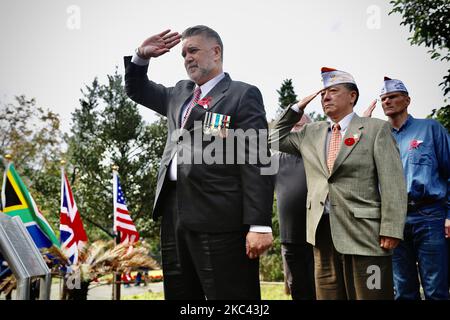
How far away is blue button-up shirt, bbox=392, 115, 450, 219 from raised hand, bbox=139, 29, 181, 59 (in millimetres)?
2146

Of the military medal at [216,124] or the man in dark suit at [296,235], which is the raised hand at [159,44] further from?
the man in dark suit at [296,235]

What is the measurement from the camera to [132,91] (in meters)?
2.72

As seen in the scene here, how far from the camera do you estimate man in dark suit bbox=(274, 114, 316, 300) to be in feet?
13.5

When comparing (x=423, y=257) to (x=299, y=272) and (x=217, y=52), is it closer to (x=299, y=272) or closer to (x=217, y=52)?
(x=299, y=272)

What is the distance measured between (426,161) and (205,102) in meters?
2.02

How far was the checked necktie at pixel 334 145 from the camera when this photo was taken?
2.90m

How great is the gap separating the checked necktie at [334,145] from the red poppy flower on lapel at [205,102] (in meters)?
0.91

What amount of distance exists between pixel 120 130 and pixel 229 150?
1957cm

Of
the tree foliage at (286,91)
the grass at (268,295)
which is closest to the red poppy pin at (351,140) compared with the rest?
the grass at (268,295)

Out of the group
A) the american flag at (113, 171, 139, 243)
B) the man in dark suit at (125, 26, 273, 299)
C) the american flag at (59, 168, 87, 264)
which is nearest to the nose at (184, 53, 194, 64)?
the man in dark suit at (125, 26, 273, 299)

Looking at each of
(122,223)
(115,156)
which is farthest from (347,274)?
(115,156)

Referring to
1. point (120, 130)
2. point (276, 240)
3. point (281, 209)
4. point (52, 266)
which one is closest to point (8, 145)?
point (120, 130)
